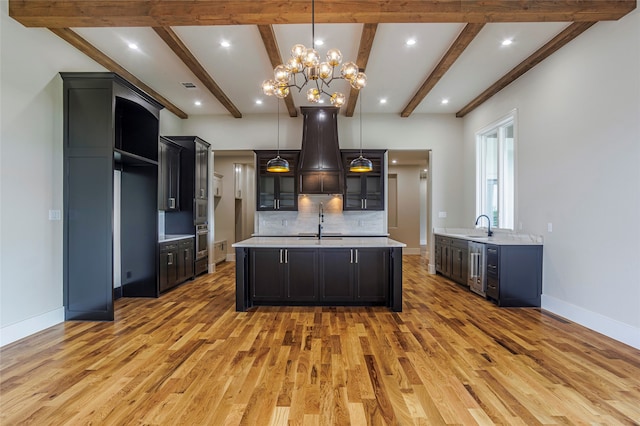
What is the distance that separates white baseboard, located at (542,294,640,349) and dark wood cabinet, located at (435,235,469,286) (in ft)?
4.42

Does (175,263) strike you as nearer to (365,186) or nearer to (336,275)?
(336,275)

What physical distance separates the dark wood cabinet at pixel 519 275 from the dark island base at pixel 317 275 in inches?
63.1

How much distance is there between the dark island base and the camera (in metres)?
4.23

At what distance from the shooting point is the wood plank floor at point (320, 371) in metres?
2.02

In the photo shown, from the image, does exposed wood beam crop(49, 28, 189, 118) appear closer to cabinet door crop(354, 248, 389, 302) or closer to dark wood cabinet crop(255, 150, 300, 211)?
dark wood cabinet crop(255, 150, 300, 211)

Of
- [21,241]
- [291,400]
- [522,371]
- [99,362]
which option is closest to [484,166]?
[522,371]

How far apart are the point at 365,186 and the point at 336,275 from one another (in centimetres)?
288

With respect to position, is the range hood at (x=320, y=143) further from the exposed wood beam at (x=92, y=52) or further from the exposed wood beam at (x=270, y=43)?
the exposed wood beam at (x=92, y=52)

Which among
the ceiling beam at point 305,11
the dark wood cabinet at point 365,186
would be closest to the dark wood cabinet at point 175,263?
the ceiling beam at point 305,11

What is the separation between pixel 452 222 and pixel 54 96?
6984 mm

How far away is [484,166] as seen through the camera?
20.5 ft

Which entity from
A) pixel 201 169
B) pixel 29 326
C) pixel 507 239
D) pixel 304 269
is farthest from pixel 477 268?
pixel 29 326

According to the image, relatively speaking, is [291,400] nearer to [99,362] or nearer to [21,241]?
[99,362]

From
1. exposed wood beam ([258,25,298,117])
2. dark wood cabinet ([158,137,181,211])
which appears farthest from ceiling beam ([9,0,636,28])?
dark wood cabinet ([158,137,181,211])
